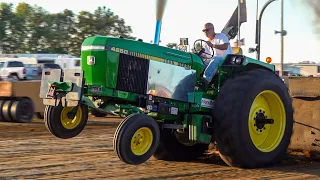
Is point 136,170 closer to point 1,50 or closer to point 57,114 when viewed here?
point 57,114

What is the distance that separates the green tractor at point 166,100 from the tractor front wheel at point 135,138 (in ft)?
0.03

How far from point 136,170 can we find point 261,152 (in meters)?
1.58

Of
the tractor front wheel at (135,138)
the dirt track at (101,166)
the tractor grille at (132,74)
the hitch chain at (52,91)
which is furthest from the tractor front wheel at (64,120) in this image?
the tractor front wheel at (135,138)

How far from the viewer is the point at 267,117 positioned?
717 centimetres

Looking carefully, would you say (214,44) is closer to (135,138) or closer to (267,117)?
(267,117)

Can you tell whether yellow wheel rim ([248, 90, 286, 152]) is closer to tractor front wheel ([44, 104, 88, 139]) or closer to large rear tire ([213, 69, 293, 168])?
large rear tire ([213, 69, 293, 168])

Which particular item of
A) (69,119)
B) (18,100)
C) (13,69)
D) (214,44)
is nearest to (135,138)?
(69,119)

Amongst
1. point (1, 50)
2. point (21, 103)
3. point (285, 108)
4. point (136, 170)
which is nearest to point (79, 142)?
point (136, 170)

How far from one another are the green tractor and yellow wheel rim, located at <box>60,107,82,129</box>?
0.01 metres

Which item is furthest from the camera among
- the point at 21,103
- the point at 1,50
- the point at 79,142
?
the point at 1,50

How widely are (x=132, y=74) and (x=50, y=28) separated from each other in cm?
5272

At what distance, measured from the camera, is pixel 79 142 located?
985cm

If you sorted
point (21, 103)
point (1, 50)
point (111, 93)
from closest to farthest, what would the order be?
1. point (111, 93)
2. point (21, 103)
3. point (1, 50)

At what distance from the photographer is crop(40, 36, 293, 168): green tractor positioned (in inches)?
237
